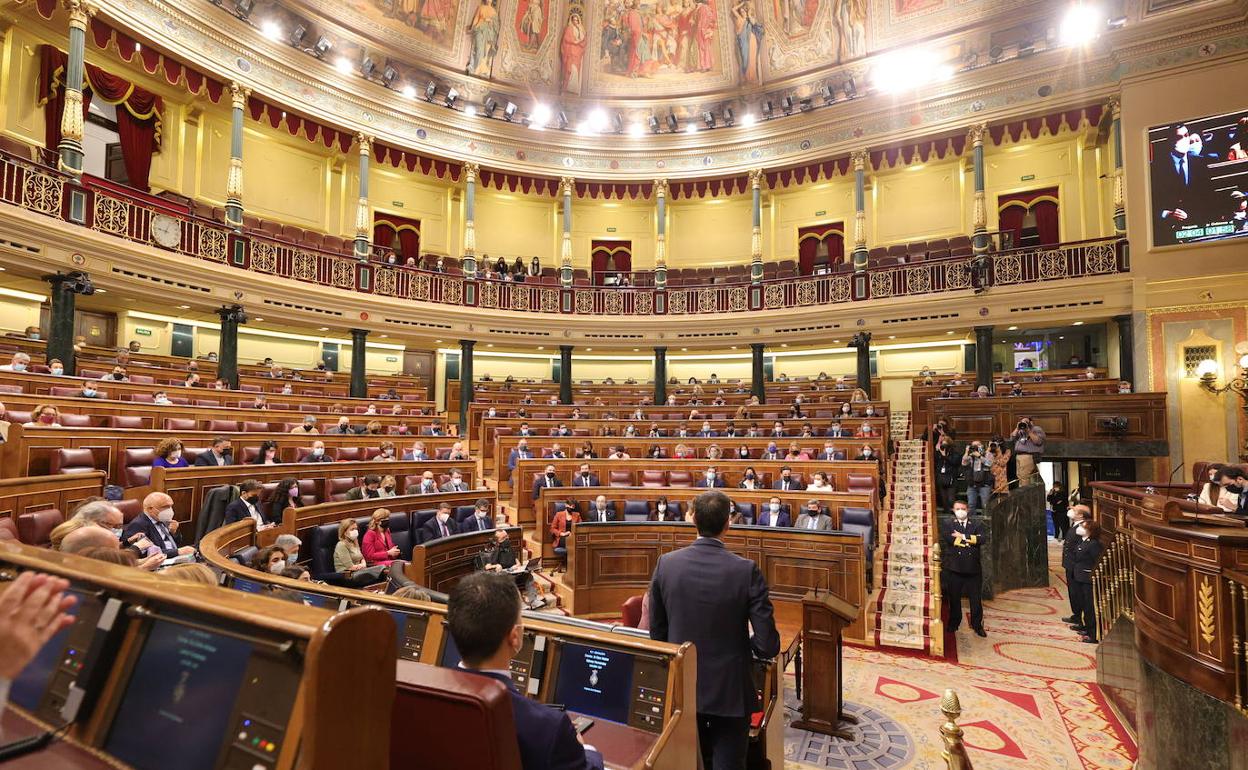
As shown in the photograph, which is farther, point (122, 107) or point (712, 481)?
point (122, 107)

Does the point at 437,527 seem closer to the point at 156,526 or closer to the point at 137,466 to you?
the point at 156,526

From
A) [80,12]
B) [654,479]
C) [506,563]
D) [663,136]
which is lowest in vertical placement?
A: [506,563]

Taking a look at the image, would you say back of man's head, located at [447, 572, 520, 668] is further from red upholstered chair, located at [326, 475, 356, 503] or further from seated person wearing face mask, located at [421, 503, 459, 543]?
red upholstered chair, located at [326, 475, 356, 503]

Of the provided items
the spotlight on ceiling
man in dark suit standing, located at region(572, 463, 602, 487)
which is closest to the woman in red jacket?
man in dark suit standing, located at region(572, 463, 602, 487)

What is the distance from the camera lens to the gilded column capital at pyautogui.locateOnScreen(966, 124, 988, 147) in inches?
546

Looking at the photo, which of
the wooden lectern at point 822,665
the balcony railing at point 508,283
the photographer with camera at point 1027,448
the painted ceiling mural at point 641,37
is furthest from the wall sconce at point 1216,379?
the wooden lectern at point 822,665

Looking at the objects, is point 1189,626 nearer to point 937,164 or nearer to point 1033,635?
point 1033,635

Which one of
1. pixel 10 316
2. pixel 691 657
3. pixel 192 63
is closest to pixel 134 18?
pixel 192 63

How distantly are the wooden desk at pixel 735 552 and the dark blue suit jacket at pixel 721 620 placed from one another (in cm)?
426

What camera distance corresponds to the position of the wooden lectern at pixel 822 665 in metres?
4.42

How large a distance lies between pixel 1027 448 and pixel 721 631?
9340 millimetres

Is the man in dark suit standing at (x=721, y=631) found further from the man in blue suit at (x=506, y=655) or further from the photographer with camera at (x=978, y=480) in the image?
the photographer with camera at (x=978, y=480)

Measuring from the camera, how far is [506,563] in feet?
19.7

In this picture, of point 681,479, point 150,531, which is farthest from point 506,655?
point 681,479
